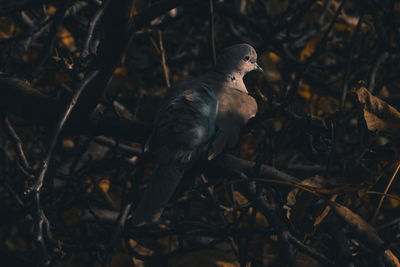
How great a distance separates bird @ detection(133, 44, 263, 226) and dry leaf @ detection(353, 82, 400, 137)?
1101mm

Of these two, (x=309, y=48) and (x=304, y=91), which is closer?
(x=309, y=48)

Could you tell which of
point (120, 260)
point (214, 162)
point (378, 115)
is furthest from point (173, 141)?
point (378, 115)

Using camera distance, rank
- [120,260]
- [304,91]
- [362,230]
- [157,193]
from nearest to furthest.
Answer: [362,230], [120,260], [157,193], [304,91]

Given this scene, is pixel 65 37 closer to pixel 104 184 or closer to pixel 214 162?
pixel 104 184

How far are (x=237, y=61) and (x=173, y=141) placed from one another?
1591 millimetres

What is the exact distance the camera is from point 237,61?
4125 mm

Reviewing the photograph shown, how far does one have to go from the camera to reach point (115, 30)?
75.5 inches

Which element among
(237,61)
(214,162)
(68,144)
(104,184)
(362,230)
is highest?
(362,230)

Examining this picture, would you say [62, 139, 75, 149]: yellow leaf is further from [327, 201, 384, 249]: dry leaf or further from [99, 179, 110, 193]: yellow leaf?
[327, 201, 384, 249]: dry leaf

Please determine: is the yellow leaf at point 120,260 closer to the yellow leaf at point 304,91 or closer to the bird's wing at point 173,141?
the bird's wing at point 173,141

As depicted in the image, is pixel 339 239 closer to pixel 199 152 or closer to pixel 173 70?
pixel 199 152

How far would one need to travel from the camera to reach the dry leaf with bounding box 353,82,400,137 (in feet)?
5.76

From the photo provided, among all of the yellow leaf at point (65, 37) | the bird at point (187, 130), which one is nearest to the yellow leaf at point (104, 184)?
the bird at point (187, 130)

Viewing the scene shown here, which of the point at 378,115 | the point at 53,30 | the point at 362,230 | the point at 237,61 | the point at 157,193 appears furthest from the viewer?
the point at 237,61
